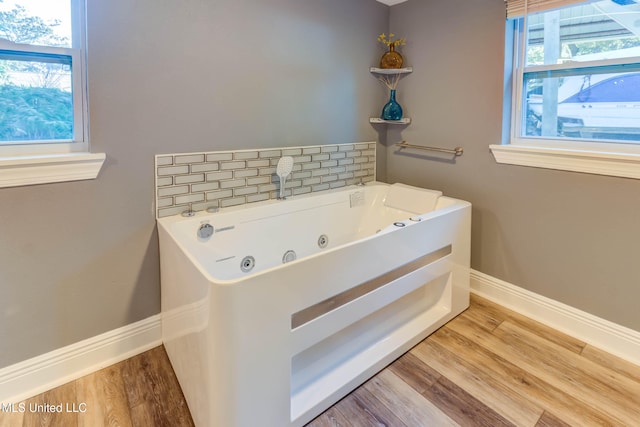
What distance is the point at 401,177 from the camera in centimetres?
305

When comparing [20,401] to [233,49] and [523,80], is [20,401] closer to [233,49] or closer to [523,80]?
[233,49]

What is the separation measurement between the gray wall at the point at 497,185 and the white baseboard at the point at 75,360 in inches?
87.3

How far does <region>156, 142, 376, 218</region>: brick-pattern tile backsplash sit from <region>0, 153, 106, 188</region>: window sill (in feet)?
1.04

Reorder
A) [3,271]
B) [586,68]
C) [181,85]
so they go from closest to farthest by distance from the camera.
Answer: [3,271], [181,85], [586,68]

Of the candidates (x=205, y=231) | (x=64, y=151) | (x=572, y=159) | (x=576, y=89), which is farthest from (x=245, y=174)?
(x=576, y=89)

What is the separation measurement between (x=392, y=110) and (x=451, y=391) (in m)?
2.02

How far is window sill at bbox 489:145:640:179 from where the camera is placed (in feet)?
6.03

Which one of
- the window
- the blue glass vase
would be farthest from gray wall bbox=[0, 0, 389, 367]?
the window

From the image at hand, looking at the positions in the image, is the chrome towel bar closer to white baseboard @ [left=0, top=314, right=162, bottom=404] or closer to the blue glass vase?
the blue glass vase

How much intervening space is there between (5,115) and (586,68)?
2977mm

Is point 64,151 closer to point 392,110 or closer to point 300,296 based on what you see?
point 300,296

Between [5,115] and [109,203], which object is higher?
[5,115]

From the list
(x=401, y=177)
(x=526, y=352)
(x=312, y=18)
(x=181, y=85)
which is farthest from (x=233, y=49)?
(x=526, y=352)

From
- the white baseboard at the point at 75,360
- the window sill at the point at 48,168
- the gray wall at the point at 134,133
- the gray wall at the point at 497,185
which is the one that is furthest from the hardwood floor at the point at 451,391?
the window sill at the point at 48,168
